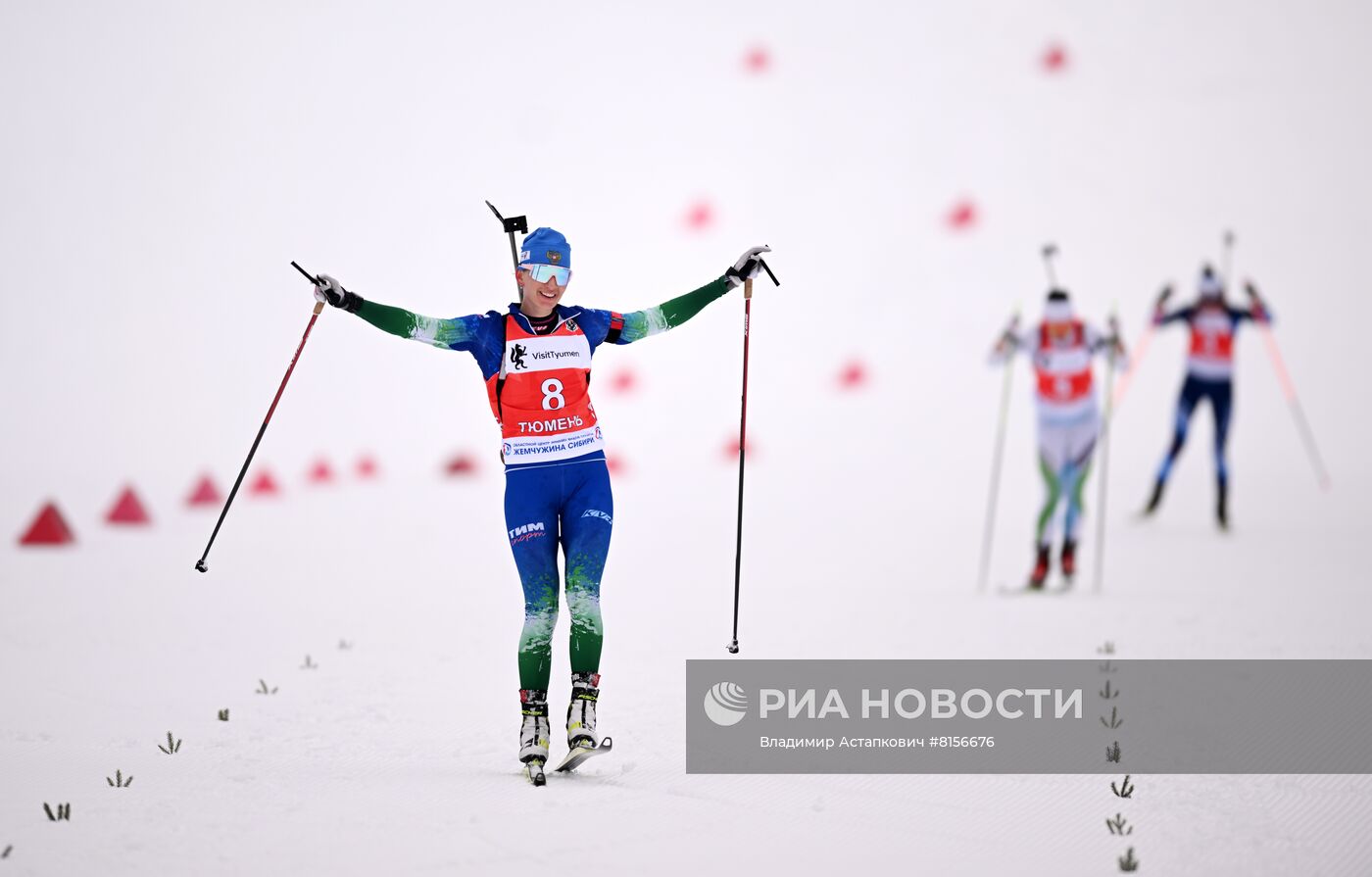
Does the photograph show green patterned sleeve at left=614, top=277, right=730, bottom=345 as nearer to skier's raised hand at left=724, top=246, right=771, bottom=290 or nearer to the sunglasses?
skier's raised hand at left=724, top=246, right=771, bottom=290

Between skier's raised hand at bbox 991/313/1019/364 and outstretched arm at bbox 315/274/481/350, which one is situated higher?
skier's raised hand at bbox 991/313/1019/364

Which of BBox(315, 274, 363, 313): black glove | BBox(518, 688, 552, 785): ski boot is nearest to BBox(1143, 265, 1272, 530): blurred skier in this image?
BBox(518, 688, 552, 785): ski boot

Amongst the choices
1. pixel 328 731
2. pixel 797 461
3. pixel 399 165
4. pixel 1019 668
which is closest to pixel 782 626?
pixel 1019 668

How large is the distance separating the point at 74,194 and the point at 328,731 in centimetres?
2035

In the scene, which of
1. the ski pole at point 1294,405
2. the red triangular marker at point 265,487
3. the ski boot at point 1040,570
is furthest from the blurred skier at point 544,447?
the ski pole at point 1294,405

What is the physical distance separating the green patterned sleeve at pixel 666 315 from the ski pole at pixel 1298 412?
345 inches

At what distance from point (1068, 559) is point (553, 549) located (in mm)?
5696

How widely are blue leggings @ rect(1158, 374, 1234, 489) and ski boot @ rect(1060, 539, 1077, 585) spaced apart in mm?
3478

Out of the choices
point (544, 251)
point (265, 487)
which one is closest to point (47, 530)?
point (265, 487)

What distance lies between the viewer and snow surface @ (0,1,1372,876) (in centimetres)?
783

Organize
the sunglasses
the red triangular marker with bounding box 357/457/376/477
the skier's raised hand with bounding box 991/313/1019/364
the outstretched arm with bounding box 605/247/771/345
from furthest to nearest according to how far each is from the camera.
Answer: the red triangular marker with bounding box 357/457/376/477, the skier's raised hand with bounding box 991/313/1019/364, the outstretched arm with bounding box 605/247/771/345, the sunglasses

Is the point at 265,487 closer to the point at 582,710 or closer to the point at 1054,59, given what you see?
the point at 582,710

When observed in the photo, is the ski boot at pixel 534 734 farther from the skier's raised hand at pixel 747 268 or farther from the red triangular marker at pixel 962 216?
the red triangular marker at pixel 962 216

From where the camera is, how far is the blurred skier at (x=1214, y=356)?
492 inches
